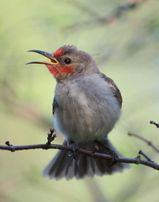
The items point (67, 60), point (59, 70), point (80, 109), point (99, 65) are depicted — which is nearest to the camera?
point (80, 109)

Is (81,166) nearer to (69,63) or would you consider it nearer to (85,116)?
(85,116)

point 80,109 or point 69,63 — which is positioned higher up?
point 69,63

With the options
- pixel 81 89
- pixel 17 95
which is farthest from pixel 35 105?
pixel 81 89

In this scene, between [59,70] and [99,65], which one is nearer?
[59,70]

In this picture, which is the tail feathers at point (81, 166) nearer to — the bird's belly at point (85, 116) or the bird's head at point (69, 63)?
the bird's belly at point (85, 116)

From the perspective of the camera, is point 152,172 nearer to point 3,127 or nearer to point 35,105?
point 35,105

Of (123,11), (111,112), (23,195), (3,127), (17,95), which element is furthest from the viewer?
(3,127)

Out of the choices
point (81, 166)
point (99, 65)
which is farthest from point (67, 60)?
point (81, 166)
